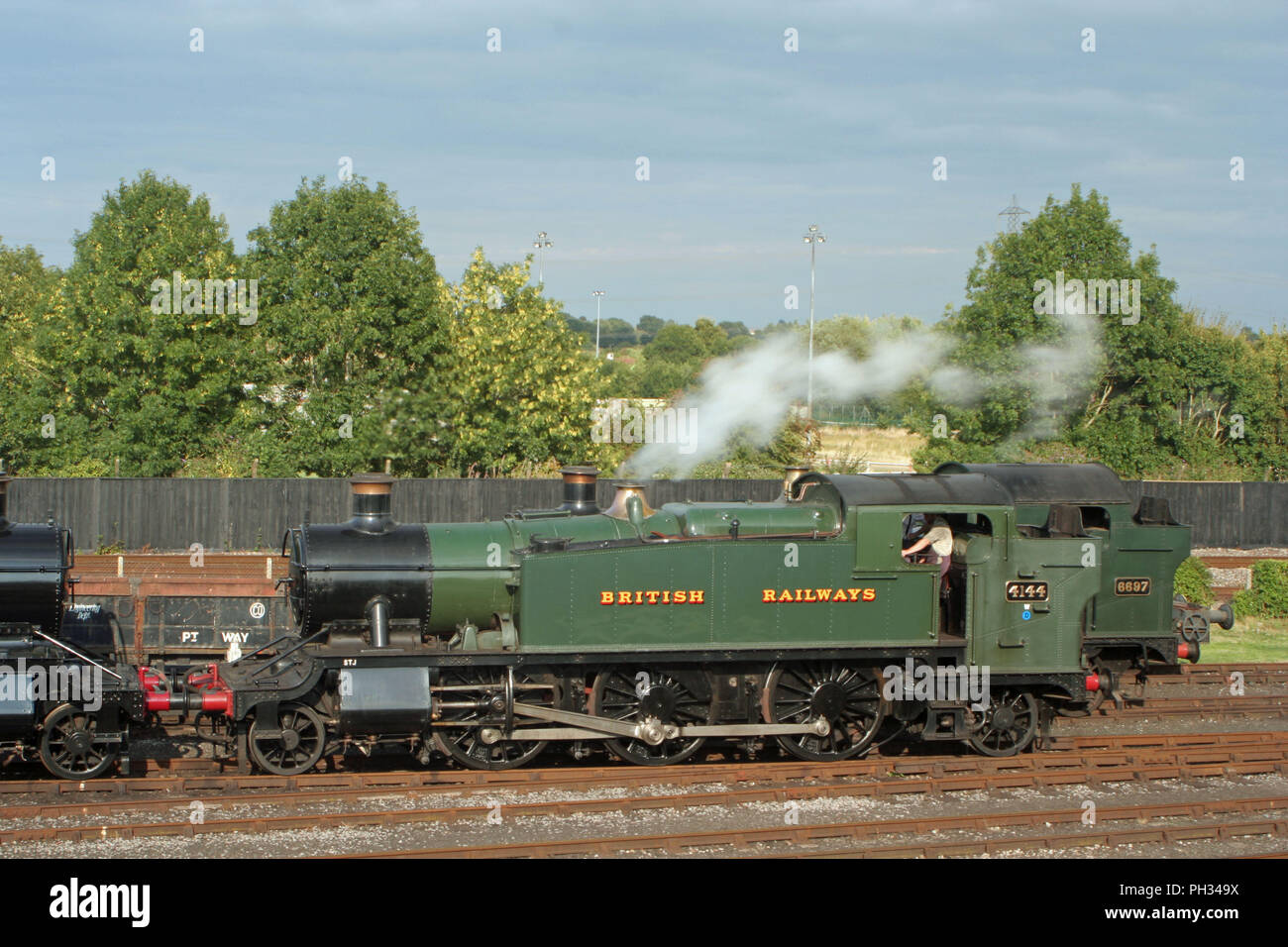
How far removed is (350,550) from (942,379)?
2601cm

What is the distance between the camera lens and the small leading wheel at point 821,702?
12.5 meters

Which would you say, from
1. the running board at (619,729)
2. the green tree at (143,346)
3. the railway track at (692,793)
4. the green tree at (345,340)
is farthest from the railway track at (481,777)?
the green tree at (143,346)

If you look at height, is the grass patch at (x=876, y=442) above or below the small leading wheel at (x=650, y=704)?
above

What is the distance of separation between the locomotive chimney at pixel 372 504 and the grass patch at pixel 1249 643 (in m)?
14.5

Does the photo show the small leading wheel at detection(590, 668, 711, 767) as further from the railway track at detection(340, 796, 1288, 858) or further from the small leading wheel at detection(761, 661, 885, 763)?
the railway track at detection(340, 796, 1288, 858)

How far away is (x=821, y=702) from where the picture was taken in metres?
12.5

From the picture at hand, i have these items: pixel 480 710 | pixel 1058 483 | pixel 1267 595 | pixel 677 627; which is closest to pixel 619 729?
pixel 677 627

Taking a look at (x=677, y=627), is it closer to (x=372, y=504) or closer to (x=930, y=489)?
(x=930, y=489)

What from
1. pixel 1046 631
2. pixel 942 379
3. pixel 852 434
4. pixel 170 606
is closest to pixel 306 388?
pixel 170 606

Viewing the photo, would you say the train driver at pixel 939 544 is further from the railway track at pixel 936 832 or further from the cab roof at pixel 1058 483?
the railway track at pixel 936 832

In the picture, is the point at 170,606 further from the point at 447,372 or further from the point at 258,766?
the point at 447,372

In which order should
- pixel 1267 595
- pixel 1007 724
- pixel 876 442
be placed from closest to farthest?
pixel 1007 724, pixel 1267 595, pixel 876 442

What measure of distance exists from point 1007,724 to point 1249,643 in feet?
39.7
